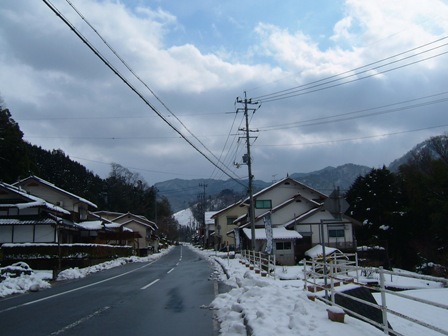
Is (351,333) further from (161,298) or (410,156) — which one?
(410,156)

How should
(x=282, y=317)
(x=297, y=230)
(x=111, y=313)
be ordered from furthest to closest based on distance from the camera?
Answer: (x=297, y=230), (x=111, y=313), (x=282, y=317)

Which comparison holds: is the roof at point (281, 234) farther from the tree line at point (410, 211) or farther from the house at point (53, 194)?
the house at point (53, 194)

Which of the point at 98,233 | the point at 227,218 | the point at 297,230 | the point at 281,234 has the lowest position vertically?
the point at 281,234

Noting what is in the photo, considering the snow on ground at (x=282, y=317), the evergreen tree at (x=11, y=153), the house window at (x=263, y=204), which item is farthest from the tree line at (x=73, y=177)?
the snow on ground at (x=282, y=317)

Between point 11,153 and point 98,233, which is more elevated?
point 11,153

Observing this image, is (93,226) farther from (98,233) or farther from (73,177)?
(73,177)

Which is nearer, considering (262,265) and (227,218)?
(262,265)

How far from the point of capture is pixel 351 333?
680 centimetres

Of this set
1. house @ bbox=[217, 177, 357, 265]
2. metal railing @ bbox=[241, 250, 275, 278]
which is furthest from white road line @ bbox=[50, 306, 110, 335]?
house @ bbox=[217, 177, 357, 265]

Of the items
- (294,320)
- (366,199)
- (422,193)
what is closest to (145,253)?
(366,199)

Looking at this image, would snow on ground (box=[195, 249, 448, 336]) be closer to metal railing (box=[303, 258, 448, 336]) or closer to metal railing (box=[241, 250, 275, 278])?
metal railing (box=[303, 258, 448, 336])

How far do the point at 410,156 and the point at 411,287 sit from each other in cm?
4038

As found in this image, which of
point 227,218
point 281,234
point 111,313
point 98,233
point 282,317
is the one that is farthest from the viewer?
point 227,218

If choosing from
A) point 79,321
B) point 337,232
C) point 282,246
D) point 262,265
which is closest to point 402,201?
point 337,232
